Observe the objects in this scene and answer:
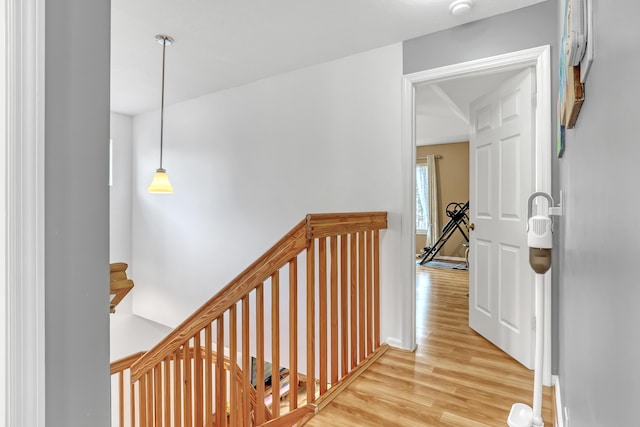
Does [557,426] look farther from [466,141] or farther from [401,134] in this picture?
[466,141]

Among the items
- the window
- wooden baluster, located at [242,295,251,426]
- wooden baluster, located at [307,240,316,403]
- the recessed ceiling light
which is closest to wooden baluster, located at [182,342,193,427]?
wooden baluster, located at [242,295,251,426]

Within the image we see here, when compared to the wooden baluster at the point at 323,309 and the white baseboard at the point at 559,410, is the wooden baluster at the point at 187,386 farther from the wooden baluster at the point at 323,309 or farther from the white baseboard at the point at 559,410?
the white baseboard at the point at 559,410

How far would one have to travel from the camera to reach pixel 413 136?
264cm

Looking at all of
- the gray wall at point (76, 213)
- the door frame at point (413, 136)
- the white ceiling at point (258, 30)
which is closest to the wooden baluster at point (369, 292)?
the door frame at point (413, 136)

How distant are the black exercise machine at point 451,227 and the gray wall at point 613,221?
233 inches

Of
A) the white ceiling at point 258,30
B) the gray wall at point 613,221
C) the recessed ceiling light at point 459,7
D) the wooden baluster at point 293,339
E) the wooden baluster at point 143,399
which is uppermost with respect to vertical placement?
the white ceiling at point 258,30

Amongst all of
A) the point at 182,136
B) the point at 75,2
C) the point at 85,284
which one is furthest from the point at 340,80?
the point at 85,284

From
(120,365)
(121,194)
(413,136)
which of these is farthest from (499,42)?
(120,365)

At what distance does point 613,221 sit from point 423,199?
7310mm

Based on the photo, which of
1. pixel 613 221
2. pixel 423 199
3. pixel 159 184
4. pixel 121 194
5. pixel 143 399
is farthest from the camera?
pixel 423 199

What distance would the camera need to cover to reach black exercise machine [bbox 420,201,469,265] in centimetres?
646

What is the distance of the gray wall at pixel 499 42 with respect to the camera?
216cm

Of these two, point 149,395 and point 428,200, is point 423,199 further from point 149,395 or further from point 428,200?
point 149,395

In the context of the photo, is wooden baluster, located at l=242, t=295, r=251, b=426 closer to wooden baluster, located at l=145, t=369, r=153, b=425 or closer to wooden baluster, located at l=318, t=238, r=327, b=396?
wooden baluster, located at l=318, t=238, r=327, b=396
